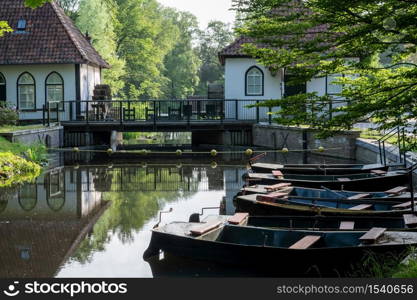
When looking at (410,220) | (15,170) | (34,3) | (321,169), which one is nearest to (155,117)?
(15,170)

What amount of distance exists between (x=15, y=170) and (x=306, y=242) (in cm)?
1312

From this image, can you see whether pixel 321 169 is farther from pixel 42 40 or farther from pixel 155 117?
pixel 42 40

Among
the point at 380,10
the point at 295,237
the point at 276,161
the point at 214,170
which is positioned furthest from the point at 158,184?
the point at 380,10

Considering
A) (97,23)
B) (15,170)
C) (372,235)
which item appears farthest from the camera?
(97,23)

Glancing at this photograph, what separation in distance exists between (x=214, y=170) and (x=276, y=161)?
2.51m

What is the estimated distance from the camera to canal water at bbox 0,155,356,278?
33.7 feet

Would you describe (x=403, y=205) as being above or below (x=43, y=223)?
above

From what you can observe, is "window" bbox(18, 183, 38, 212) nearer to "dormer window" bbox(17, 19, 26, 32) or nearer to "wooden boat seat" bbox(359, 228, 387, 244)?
"wooden boat seat" bbox(359, 228, 387, 244)

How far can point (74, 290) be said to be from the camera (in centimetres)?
709

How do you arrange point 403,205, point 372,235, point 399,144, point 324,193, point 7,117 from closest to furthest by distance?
point 372,235 → point 399,144 → point 403,205 → point 324,193 → point 7,117

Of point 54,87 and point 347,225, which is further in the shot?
point 54,87

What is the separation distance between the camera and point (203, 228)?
408 inches

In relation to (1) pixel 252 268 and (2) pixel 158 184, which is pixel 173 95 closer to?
(2) pixel 158 184

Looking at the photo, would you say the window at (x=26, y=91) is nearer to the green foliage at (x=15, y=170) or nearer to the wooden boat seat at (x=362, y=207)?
the green foliage at (x=15, y=170)
